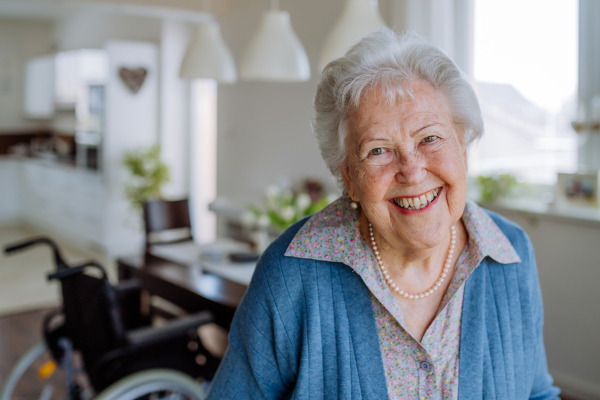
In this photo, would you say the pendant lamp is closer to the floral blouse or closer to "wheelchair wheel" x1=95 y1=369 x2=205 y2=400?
"wheelchair wheel" x1=95 y1=369 x2=205 y2=400

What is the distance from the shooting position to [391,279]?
3.73 ft

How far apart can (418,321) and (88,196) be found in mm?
5856

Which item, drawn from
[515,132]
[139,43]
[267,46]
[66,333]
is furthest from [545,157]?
[139,43]

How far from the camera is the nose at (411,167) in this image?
3.35ft

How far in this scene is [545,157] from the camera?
10.8 feet

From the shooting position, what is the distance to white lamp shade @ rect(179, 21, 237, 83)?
2977mm

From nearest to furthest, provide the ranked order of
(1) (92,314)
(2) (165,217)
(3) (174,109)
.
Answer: (1) (92,314) → (2) (165,217) → (3) (174,109)

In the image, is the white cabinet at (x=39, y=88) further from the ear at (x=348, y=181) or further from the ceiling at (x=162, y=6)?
the ear at (x=348, y=181)

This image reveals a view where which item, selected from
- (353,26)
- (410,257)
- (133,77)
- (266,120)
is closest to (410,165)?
(410,257)

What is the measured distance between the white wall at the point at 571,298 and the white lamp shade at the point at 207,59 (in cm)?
190

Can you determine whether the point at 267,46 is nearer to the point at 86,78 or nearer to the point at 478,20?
the point at 478,20

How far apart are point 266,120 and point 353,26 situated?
2.77m

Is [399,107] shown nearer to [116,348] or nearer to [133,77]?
[116,348]

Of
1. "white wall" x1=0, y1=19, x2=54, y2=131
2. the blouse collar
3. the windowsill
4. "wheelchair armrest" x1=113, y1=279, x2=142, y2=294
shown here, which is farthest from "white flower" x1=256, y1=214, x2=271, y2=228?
"white wall" x1=0, y1=19, x2=54, y2=131
